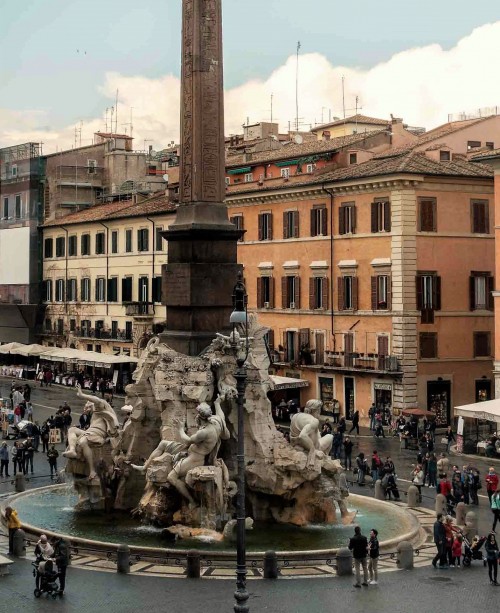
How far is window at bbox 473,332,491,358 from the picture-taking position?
151 ft

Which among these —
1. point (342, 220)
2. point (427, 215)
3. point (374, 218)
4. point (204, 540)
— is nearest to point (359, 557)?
point (204, 540)

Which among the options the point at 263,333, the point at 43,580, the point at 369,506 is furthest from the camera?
the point at 369,506

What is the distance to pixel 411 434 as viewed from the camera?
38.9 meters

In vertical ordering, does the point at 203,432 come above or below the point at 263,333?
below

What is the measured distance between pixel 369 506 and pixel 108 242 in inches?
1480

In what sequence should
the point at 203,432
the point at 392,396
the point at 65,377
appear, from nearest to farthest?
the point at 203,432
the point at 392,396
the point at 65,377

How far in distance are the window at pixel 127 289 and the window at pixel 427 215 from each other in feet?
64.9

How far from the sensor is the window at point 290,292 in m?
49.4

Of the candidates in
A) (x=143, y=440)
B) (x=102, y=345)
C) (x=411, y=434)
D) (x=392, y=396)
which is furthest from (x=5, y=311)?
(x=143, y=440)

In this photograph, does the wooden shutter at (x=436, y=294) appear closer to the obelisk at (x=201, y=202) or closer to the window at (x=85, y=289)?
the obelisk at (x=201, y=202)

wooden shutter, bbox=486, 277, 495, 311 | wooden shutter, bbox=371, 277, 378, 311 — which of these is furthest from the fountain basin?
wooden shutter, bbox=486, 277, 495, 311

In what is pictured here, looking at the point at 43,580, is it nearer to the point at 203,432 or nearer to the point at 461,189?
the point at 203,432

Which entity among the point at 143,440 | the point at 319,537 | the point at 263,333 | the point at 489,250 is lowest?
the point at 319,537

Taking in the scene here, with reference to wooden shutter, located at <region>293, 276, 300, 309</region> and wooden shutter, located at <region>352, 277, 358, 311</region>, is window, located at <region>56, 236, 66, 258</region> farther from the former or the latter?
wooden shutter, located at <region>352, 277, 358, 311</region>
